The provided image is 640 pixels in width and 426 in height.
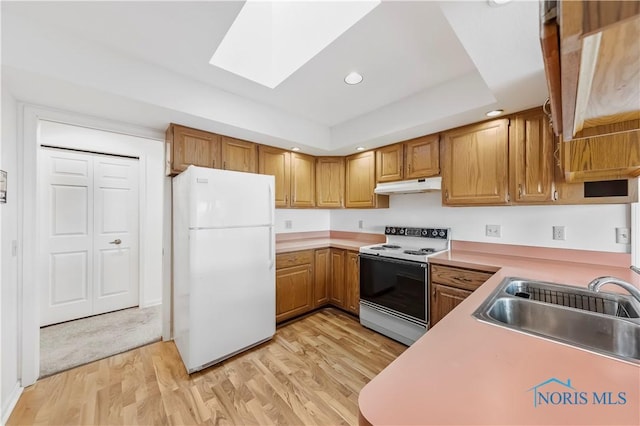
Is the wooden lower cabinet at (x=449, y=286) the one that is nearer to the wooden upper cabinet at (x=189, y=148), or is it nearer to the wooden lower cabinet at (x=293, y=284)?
the wooden lower cabinet at (x=293, y=284)

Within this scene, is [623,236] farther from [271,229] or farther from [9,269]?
[9,269]

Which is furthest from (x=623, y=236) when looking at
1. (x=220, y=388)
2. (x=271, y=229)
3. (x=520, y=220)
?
(x=220, y=388)

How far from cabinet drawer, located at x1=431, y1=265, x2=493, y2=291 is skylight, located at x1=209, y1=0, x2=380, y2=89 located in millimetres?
1981

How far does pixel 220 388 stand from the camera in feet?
6.11

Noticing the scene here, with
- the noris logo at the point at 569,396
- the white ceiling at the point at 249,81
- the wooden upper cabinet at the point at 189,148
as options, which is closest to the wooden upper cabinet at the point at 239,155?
the wooden upper cabinet at the point at 189,148

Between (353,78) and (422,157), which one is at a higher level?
(353,78)

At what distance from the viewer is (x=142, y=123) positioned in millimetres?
2342

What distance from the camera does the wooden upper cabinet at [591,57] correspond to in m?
0.30

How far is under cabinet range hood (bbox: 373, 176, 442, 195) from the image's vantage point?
2500 mm

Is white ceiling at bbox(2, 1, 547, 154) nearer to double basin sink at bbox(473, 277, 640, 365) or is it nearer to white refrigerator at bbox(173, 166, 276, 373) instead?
white refrigerator at bbox(173, 166, 276, 373)

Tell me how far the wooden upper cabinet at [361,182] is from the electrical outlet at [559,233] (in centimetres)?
160

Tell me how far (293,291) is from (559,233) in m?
2.55

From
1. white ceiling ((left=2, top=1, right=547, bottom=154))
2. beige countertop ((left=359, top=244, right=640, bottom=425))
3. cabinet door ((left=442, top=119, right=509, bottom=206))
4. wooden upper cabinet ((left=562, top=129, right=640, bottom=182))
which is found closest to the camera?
beige countertop ((left=359, top=244, right=640, bottom=425))

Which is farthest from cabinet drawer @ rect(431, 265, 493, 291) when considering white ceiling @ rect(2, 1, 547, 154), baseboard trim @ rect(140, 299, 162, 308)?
baseboard trim @ rect(140, 299, 162, 308)
